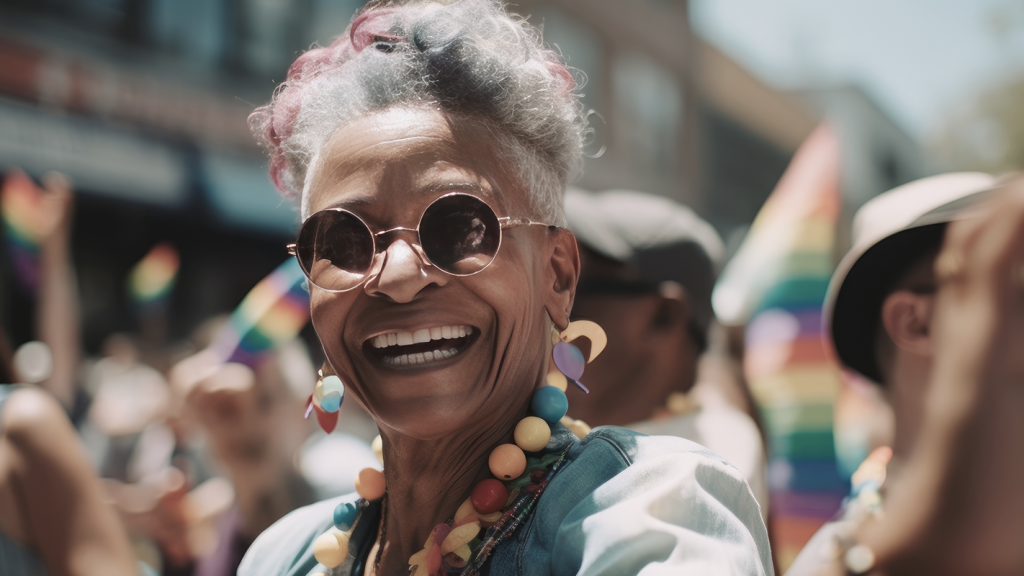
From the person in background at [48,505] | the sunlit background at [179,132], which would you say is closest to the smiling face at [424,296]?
the person in background at [48,505]

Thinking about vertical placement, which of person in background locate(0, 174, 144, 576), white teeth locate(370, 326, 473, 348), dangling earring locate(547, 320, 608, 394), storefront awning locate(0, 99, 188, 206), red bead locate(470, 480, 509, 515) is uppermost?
white teeth locate(370, 326, 473, 348)

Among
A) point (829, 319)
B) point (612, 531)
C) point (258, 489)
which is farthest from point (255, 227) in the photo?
point (612, 531)

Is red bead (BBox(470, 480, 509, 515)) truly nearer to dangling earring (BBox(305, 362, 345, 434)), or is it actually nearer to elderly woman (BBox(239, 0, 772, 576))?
elderly woman (BBox(239, 0, 772, 576))

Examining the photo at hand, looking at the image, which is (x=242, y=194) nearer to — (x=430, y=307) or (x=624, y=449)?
(x=430, y=307)

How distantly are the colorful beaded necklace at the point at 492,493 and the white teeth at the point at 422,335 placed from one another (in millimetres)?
202

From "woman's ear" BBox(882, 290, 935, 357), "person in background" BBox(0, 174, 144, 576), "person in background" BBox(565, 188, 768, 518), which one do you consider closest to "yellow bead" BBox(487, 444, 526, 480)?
"woman's ear" BBox(882, 290, 935, 357)

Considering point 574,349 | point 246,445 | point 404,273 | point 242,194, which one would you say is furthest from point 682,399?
point 242,194

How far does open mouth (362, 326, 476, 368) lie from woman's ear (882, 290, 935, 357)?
3.68 ft

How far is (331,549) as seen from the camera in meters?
1.67

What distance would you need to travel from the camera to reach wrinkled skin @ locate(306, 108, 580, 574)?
1486 millimetres

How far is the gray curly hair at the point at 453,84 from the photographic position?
1.58 metres

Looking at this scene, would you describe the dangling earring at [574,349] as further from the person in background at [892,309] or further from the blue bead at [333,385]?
the person in background at [892,309]

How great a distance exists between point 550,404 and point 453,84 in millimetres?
626

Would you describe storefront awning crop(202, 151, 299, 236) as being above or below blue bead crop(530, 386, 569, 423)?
below
